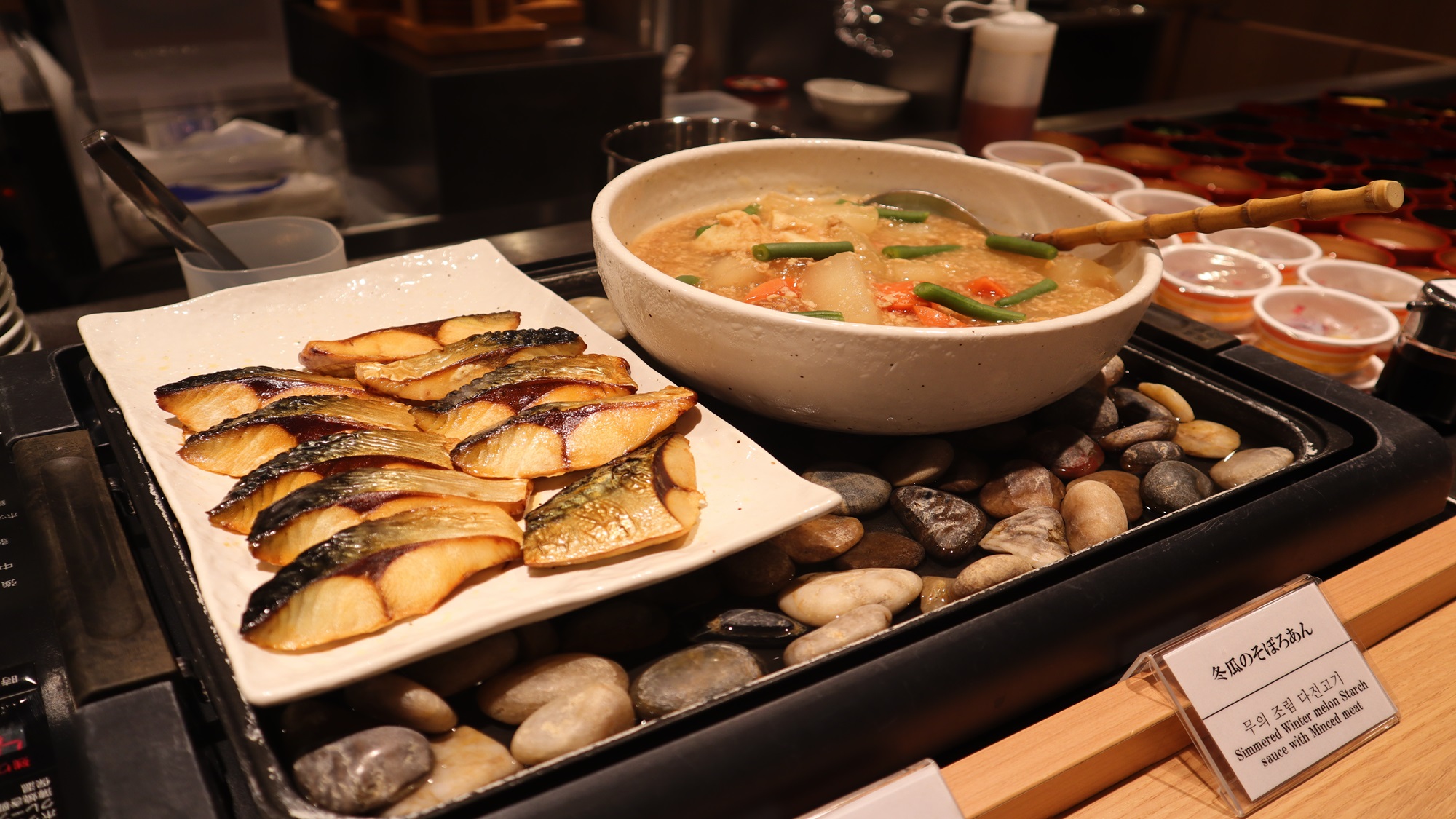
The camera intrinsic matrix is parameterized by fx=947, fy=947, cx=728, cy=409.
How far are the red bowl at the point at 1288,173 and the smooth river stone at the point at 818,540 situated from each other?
204 cm

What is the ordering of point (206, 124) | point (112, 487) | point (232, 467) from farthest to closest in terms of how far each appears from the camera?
1. point (206, 124)
2. point (112, 487)
3. point (232, 467)

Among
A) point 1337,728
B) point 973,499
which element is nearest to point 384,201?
point 973,499

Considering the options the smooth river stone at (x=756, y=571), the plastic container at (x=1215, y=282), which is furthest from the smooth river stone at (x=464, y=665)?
the plastic container at (x=1215, y=282)

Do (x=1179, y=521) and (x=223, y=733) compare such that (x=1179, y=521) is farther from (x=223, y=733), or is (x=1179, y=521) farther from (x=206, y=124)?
(x=206, y=124)

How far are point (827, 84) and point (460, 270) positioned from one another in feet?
7.35

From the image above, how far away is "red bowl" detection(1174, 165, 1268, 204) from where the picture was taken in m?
2.39

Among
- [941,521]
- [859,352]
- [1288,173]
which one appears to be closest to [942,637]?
[941,521]

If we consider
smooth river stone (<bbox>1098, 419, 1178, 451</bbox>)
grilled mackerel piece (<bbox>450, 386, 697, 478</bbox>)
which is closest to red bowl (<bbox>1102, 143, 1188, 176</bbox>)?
smooth river stone (<bbox>1098, 419, 1178, 451</bbox>)

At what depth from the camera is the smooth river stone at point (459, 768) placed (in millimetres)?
725

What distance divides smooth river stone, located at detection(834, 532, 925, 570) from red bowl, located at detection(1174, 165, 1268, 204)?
5.79 ft

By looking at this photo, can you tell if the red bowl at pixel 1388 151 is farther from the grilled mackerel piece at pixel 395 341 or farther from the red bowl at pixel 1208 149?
the grilled mackerel piece at pixel 395 341

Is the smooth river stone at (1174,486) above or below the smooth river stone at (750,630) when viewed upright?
above

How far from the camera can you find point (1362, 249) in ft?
6.95

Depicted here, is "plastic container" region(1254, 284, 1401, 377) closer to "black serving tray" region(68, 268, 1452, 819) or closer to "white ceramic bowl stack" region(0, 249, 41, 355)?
"black serving tray" region(68, 268, 1452, 819)
